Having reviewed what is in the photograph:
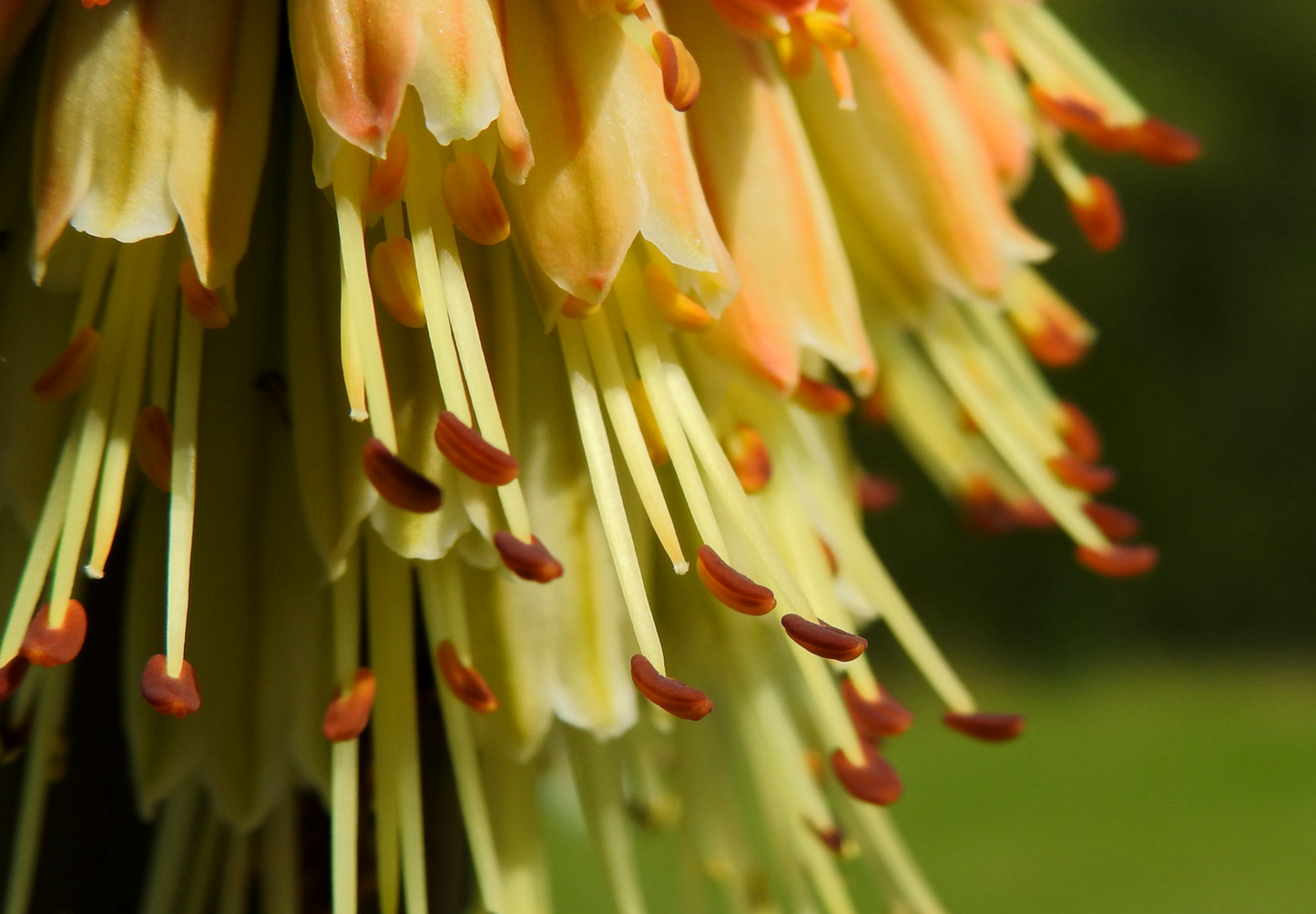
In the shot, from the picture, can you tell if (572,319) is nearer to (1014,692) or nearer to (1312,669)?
(1014,692)

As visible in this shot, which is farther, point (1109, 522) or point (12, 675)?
point (1109, 522)

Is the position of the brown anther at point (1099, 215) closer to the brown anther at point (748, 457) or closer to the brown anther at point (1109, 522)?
the brown anther at point (1109, 522)

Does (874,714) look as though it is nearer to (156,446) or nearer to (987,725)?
(987,725)

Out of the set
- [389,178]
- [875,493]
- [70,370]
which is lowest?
[875,493]

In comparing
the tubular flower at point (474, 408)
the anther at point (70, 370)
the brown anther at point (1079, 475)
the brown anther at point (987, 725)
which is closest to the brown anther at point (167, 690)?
the tubular flower at point (474, 408)

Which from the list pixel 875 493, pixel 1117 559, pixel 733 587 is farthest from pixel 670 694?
pixel 875 493

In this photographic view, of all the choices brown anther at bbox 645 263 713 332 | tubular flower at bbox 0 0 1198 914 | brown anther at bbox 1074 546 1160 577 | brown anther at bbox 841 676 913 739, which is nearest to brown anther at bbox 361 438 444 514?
tubular flower at bbox 0 0 1198 914

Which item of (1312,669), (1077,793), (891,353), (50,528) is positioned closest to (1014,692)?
(1312,669)
